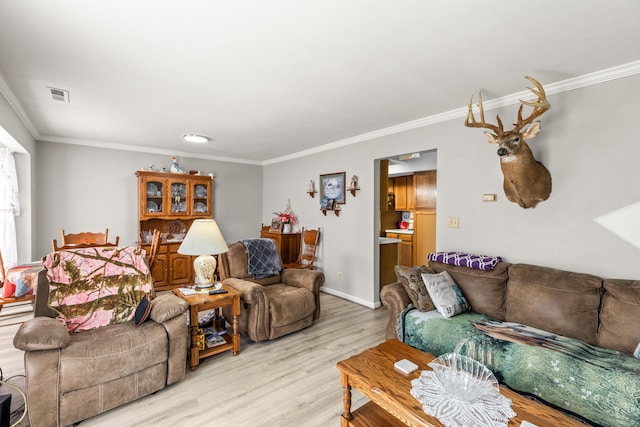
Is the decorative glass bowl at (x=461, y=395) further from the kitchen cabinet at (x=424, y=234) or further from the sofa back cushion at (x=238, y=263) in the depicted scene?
the kitchen cabinet at (x=424, y=234)

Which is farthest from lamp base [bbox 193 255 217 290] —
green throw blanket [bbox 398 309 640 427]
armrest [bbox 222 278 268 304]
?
green throw blanket [bbox 398 309 640 427]

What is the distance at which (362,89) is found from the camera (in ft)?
8.45

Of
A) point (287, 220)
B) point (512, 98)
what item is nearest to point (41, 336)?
point (287, 220)

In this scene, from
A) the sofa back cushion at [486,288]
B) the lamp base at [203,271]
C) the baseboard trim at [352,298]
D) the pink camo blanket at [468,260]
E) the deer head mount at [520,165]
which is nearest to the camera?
the deer head mount at [520,165]

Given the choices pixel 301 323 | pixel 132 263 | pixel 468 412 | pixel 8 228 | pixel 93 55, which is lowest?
pixel 301 323

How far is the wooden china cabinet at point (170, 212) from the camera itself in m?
4.77

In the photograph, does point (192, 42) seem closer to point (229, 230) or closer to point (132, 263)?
point (132, 263)

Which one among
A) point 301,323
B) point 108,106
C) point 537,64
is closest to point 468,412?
point 301,323

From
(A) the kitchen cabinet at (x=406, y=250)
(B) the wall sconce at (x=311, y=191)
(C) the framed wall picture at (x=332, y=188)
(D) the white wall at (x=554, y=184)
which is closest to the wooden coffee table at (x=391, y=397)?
(D) the white wall at (x=554, y=184)

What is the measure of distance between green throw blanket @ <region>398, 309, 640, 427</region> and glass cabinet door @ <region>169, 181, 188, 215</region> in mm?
4383

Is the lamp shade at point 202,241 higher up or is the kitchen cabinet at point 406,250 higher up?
the lamp shade at point 202,241

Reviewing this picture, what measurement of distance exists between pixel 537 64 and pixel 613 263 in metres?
1.64

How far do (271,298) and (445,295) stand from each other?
66.6 inches

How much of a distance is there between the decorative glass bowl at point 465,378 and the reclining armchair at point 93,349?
1871 mm
